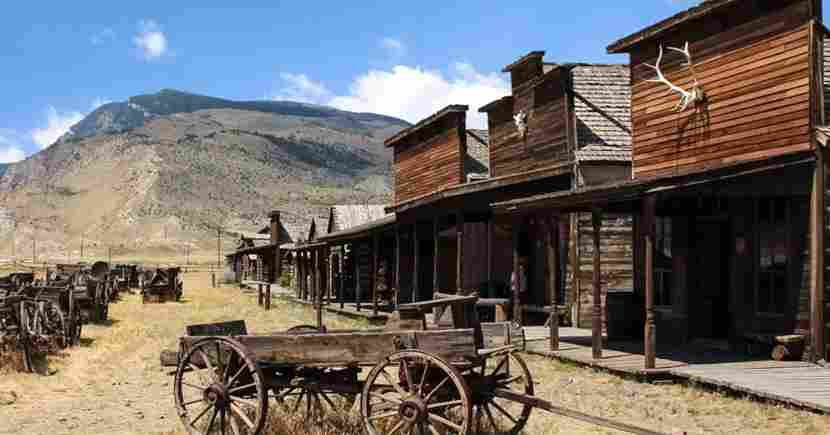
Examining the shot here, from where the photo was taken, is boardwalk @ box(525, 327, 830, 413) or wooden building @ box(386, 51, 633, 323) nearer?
boardwalk @ box(525, 327, 830, 413)

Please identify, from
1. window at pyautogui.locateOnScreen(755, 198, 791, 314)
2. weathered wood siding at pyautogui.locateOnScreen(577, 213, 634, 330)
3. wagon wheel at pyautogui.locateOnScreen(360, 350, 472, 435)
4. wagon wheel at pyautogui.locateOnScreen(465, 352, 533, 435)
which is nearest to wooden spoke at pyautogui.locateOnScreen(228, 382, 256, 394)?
wagon wheel at pyautogui.locateOnScreen(360, 350, 472, 435)

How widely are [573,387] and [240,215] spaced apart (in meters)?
115

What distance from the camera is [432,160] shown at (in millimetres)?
25297

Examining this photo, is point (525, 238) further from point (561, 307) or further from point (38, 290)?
point (38, 290)

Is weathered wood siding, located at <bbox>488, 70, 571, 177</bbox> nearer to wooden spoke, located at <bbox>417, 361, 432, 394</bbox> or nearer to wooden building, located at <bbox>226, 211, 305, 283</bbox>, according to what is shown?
wooden spoke, located at <bbox>417, 361, 432, 394</bbox>

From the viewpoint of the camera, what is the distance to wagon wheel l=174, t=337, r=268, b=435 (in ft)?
22.6

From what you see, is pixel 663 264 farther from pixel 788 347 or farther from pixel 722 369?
pixel 722 369

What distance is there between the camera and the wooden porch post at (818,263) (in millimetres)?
11367

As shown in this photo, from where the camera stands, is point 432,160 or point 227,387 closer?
point 227,387

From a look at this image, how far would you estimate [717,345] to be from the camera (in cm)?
1353

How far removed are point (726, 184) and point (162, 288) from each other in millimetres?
24350

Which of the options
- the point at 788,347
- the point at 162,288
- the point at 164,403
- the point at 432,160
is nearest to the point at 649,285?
the point at 788,347

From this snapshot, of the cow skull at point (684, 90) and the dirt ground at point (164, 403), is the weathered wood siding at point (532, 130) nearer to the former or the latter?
the cow skull at point (684, 90)

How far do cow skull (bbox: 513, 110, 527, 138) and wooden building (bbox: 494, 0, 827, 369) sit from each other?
15.4 ft
